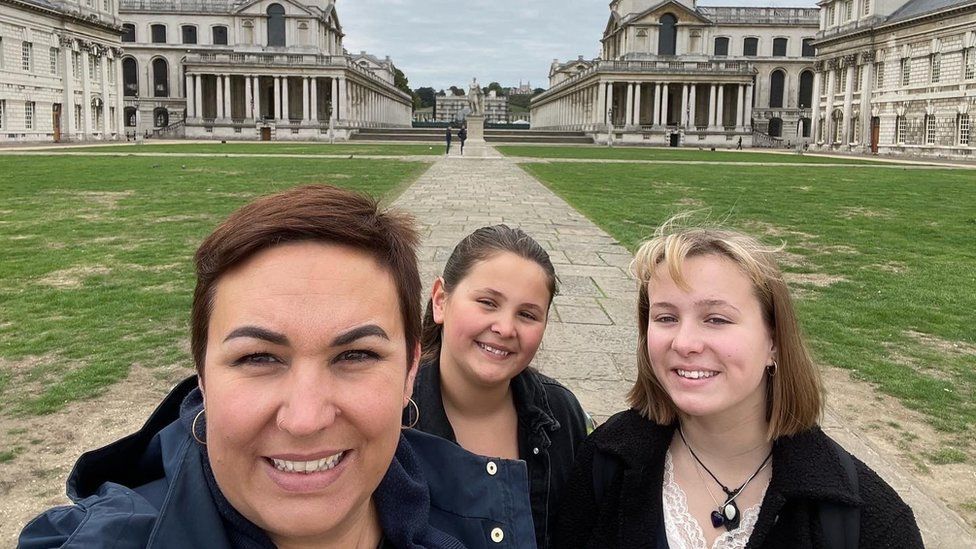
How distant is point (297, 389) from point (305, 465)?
158 mm

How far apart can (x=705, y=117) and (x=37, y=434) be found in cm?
8239

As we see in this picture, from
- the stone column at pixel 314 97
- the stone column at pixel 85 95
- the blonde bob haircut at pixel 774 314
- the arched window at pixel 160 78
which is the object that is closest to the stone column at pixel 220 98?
the stone column at pixel 314 97

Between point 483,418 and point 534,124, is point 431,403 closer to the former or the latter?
point 483,418

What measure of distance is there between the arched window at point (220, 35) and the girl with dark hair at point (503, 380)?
93.0 m

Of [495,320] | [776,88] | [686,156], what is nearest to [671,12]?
[776,88]

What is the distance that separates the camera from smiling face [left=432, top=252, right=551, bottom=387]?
2.85m

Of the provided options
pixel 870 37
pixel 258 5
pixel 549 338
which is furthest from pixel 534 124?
pixel 549 338

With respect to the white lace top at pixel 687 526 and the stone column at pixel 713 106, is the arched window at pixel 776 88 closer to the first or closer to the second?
the stone column at pixel 713 106

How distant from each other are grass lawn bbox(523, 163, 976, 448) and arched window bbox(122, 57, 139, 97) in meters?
71.2

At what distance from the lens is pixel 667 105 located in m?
80.0

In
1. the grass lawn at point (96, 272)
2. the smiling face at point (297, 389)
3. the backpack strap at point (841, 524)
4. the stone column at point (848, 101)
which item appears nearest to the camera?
the smiling face at point (297, 389)

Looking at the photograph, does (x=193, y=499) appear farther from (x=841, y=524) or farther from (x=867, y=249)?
(x=867, y=249)

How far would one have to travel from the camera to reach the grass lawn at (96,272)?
6320 mm

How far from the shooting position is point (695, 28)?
81.8 meters
